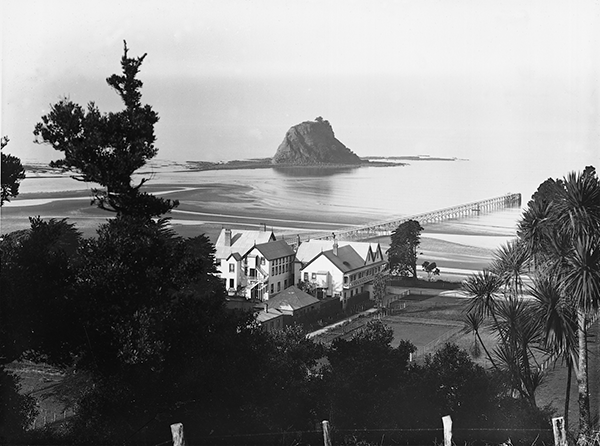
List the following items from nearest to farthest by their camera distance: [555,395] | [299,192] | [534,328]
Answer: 1. [534,328]
2. [555,395]
3. [299,192]

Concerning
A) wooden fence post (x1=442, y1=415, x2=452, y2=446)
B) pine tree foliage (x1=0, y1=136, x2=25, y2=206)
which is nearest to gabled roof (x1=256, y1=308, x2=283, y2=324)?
pine tree foliage (x1=0, y1=136, x2=25, y2=206)

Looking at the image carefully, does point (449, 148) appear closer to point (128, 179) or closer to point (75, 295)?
point (128, 179)

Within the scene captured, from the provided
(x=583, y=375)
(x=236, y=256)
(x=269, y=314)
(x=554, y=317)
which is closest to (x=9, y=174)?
(x=236, y=256)

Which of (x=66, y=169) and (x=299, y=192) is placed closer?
(x=66, y=169)

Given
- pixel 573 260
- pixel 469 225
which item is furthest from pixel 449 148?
pixel 573 260

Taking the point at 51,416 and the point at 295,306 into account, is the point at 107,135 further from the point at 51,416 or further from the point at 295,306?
the point at 295,306

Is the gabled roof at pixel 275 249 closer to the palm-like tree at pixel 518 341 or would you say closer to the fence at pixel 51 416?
the palm-like tree at pixel 518 341

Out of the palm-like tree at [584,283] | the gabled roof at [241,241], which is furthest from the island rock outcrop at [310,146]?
the palm-like tree at [584,283]

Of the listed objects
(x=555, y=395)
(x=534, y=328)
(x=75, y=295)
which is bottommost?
(x=555, y=395)
